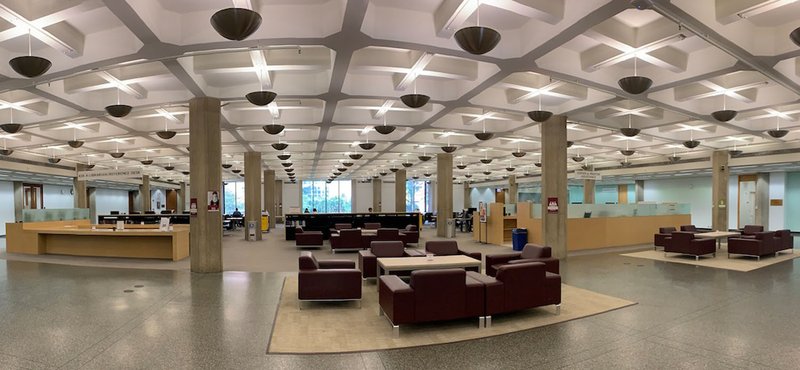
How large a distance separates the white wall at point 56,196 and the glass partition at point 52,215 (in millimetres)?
11670

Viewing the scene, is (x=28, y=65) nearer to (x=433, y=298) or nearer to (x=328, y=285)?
(x=328, y=285)

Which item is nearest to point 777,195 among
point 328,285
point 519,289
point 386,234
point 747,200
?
point 747,200

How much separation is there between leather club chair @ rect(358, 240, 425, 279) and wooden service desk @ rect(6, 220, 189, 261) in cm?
599

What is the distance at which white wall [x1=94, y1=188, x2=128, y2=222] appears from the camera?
30281mm

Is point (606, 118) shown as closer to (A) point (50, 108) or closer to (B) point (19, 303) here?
(B) point (19, 303)

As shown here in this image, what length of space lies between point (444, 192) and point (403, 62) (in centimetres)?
1212

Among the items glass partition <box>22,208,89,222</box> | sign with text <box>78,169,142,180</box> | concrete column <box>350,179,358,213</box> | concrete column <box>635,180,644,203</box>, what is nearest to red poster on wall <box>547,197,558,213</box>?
sign with text <box>78,169,142,180</box>

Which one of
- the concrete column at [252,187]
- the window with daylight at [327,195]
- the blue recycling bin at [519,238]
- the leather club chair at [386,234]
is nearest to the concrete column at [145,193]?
the concrete column at [252,187]

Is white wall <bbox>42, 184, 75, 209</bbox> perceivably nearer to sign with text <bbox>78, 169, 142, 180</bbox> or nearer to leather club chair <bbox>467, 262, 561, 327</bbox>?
sign with text <bbox>78, 169, 142, 180</bbox>

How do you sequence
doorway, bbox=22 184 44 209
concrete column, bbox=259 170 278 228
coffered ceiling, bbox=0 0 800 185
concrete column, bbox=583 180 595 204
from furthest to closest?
1. concrete column, bbox=259 170 278 228
2. concrete column, bbox=583 180 595 204
3. doorway, bbox=22 184 44 209
4. coffered ceiling, bbox=0 0 800 185

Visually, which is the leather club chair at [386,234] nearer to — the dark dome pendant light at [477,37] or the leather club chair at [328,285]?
the leather club chair at [328,285]

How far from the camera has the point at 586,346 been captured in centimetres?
446

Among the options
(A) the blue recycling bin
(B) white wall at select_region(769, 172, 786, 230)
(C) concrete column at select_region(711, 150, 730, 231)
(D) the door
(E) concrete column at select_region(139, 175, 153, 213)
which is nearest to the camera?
(A) the blue recycling bin

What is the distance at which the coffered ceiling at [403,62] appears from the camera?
5684mm
